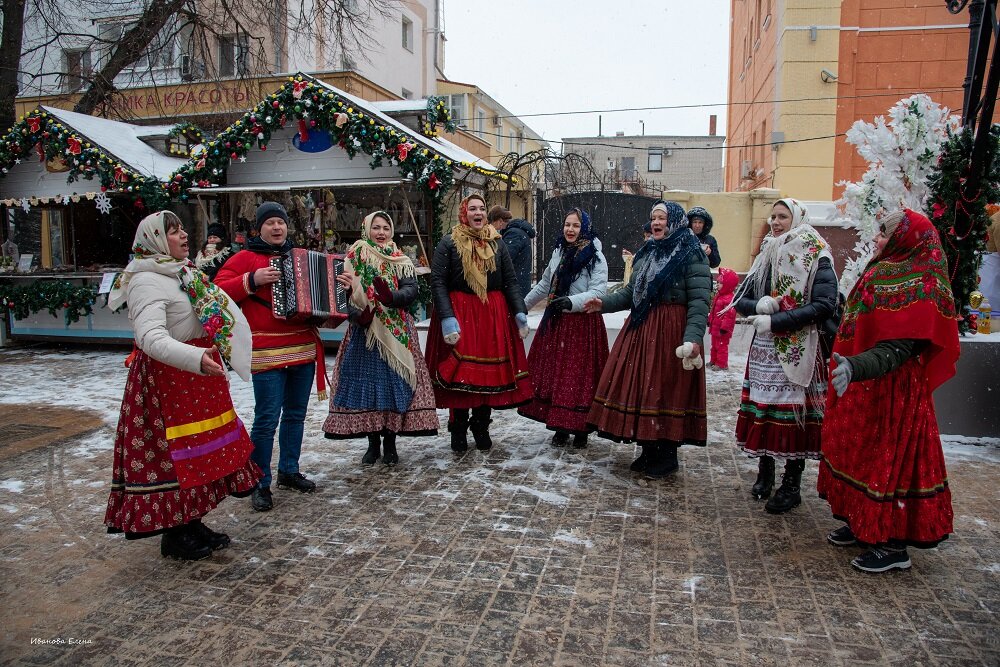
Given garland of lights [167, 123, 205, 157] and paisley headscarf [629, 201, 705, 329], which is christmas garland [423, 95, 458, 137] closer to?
garland of lights [167, 123, 205, 157]

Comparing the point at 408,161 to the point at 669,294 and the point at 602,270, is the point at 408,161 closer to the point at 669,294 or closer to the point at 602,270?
the point at 602,270

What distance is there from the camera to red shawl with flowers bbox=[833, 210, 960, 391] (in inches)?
124

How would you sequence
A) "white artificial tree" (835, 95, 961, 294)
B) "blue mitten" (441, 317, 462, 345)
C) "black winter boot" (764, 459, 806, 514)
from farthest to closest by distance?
"white artificial tree" (835, 95, 961, 294) → "blue mitten" (441, 317, 462, 345) → "black winter boot" (764, 459, 806, 514)

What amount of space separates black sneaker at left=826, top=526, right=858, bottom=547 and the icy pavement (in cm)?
5

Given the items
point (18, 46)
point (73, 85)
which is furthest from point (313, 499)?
point (73, 85)

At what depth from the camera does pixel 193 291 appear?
3.33 meters

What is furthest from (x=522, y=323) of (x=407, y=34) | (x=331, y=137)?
(x=407, y=34)

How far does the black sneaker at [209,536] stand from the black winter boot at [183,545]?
21 mm

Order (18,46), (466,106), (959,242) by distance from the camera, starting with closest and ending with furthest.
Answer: (959,242), (18,46), (466,106)

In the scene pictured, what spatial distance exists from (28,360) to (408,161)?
6.49m

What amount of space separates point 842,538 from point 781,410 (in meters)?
0.76

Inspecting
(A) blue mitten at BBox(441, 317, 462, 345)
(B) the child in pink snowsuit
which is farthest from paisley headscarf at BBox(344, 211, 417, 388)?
(B) the child in pink snowsuit

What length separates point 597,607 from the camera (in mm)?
3062

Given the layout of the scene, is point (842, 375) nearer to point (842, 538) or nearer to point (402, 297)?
point (842, 538)
